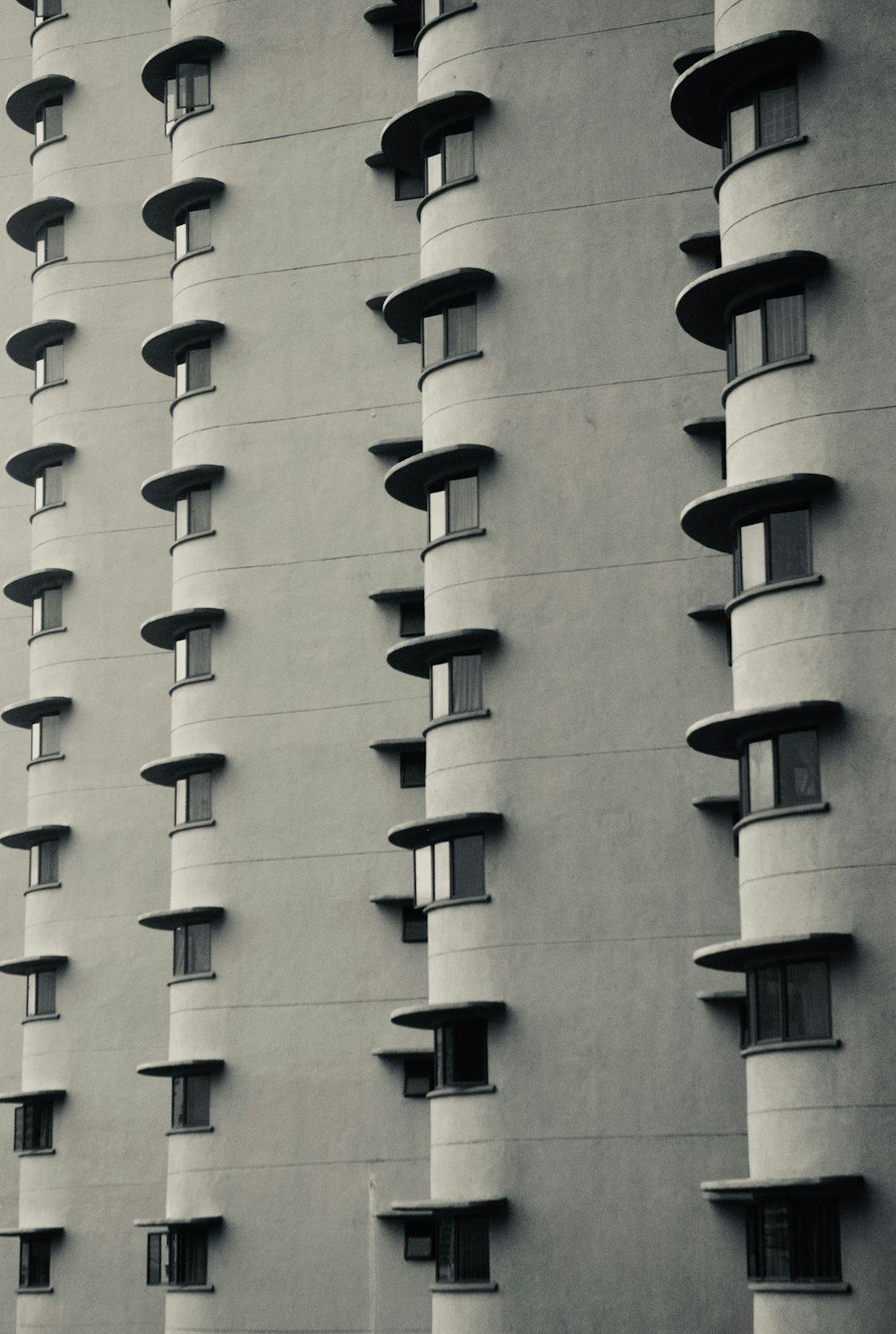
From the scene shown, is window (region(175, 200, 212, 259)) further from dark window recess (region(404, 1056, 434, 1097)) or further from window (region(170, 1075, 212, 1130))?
dark window recess (region(404, 1056, 434, 1097))

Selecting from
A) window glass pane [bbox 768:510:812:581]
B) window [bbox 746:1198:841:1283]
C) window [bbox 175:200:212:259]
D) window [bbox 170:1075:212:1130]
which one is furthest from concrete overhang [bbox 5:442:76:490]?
window [bbox 746:1198:841:1283]

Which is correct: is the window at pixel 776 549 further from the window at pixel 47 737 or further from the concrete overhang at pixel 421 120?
the window at pixel 47 737

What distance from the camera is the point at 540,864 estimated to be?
46.4 meters

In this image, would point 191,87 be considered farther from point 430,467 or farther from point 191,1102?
point 191,1102

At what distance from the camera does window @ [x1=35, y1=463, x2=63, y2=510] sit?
208 feet

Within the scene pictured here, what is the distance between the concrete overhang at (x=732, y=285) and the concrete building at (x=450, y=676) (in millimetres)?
135

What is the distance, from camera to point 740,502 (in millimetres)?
40938

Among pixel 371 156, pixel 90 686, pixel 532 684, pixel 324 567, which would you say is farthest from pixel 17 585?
pixel 532 684

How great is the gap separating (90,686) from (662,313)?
67.0ft

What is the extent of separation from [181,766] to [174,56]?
18.0 metres

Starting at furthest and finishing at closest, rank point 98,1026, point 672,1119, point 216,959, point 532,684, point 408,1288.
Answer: point 98,1026 → point 216,959 → point 408,1288 → point 532,684 → point 672,1119

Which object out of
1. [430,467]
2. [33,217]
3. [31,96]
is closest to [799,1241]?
[430,467]

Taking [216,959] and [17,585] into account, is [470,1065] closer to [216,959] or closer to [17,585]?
[216,959]

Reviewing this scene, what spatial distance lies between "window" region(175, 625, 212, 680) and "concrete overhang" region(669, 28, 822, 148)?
1821 cm
